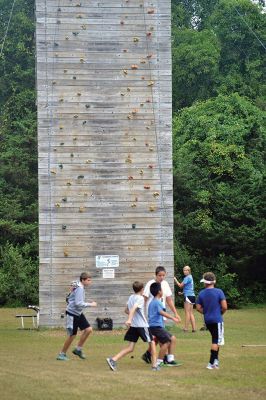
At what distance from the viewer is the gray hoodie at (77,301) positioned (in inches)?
789

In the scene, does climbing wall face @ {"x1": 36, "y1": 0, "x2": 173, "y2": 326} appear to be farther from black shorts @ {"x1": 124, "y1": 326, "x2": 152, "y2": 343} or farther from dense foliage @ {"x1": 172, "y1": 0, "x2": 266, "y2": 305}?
dense foliage @ {"x1": 172, "y1": 0, "x2": 266, "y2": 305}

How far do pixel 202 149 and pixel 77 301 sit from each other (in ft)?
90.4

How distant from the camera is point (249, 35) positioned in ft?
196

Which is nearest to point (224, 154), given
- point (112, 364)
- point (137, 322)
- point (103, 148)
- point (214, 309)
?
point (103, 148)

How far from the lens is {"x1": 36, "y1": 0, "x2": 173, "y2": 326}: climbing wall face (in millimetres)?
27406

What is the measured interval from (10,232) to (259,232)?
1214 centimetres

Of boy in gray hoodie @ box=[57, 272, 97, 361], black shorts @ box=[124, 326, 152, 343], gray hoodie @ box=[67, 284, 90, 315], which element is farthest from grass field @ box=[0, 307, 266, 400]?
gray hoodie @ box=[67, 284, 90, 315]

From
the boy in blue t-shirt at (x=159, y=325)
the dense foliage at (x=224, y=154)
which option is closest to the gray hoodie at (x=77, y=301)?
the boy in blue t-shirt at (x=159, y=325)

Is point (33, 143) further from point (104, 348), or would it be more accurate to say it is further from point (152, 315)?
point (152, 315)

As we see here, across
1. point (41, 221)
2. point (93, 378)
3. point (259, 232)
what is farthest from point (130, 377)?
point (259, 232)

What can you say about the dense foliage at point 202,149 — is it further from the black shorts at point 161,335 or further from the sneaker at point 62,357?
the black shorts at point 161,335

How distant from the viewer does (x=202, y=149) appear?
47062 millimetres

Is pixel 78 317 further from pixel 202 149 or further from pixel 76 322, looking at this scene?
pixel 202 149

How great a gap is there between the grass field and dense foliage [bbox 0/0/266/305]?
1618 cm
